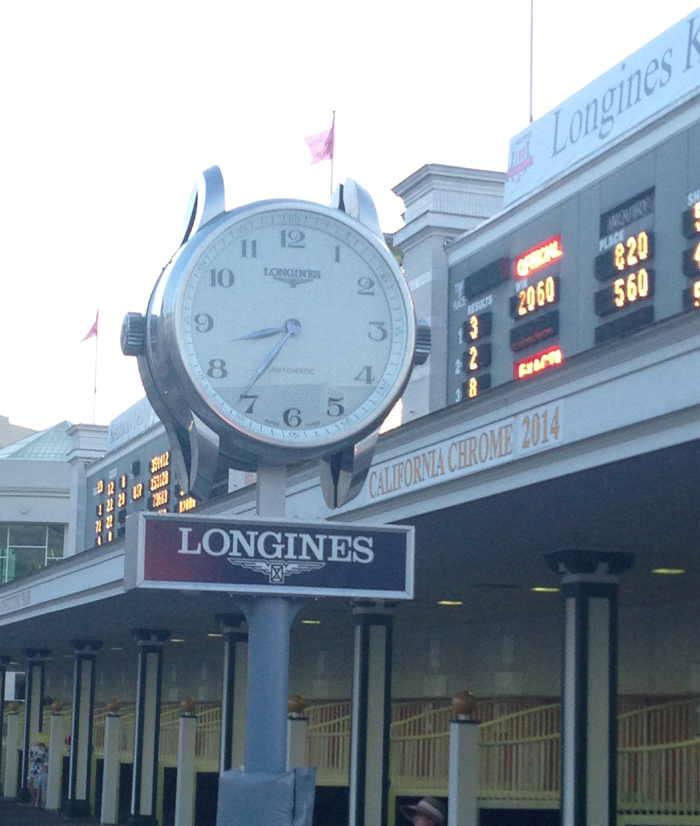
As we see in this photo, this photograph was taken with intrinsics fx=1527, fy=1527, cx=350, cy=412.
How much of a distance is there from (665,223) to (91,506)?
27.4m

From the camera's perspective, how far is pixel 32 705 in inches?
1566

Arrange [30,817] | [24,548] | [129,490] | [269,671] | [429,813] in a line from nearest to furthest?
[269,671]
[429,813]
[30,817]
[129,490]
[24,548]

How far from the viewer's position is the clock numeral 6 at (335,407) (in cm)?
605

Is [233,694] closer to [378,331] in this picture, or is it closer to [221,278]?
[378,331]

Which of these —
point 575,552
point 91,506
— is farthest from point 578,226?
point 91,506

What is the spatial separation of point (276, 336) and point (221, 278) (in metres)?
0.32

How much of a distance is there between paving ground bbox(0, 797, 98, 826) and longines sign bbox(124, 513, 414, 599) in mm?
26835

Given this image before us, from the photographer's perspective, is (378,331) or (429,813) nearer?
(378,331)

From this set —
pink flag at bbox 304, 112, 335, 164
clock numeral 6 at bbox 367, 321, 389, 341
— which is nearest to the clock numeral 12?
clock numeral 6 at bbox 367, 321, 389, 341

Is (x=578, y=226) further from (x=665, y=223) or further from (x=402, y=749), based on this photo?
(x=402, y=749)

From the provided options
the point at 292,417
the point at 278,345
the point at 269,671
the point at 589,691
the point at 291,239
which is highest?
the point at 291,239

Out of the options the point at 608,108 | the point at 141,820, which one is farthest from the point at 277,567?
the point at 141,820

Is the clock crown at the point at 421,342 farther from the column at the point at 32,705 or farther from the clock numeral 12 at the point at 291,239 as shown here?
the column at the point at 32,705

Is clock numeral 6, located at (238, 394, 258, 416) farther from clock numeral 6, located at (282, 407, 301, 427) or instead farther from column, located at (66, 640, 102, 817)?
column, located at (66, 640, 102, 817)
